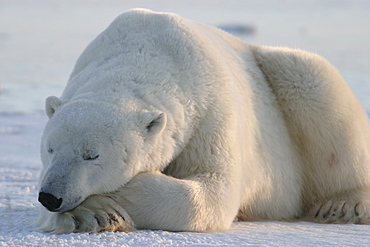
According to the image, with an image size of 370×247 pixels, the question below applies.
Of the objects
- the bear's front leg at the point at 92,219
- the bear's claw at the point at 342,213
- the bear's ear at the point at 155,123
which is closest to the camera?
the bear's front leg at the point at 92,219

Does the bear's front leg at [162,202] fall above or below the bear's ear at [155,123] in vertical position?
below

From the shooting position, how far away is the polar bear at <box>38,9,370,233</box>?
9.60 ft

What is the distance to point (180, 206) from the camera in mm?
3064

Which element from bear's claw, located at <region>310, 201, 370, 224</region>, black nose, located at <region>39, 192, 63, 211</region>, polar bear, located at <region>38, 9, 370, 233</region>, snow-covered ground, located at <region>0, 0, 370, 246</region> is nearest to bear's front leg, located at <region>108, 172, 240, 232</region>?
polar bear, located at <region>38, 9, 370, 233</region>

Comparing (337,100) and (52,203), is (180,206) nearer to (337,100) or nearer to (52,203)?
(52,203)

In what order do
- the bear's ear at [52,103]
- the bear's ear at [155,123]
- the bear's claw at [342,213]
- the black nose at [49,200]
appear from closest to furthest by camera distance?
the black nose at [49,200]
the bear's ear at [155,123]
the bear's ear at [52,103]
the bear's claw at [342,213]

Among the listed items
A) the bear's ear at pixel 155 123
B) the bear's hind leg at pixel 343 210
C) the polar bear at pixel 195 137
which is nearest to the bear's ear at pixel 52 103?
the polar bear at pixel 195 137

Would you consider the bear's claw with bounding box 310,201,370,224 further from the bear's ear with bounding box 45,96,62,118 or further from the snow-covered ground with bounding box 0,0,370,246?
the bear's ear with bounding box 45,96,62,118

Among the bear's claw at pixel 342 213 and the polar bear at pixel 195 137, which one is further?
the bear's claw at pixel 342 213

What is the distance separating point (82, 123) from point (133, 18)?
1.08 metres

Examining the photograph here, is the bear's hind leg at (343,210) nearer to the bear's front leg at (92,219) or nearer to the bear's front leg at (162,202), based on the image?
the bear's front leg at (162,202)

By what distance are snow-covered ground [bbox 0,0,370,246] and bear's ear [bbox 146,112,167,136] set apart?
47 cm

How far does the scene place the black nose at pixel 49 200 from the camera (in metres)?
2.76

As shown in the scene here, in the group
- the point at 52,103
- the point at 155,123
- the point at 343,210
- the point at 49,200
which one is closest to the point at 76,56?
the point at 343,210
